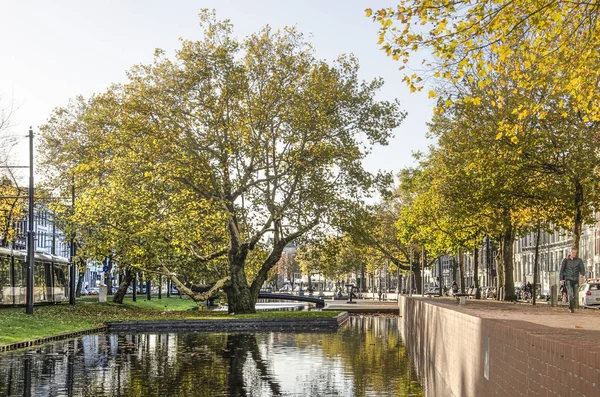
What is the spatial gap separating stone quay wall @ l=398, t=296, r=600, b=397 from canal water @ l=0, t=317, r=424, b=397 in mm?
707

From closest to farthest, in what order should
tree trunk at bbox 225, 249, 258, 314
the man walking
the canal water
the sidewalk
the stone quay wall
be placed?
the stone quay wall
the sidewalk
the canal water
the man walking
tree trunk at bbox 225, 249, 258, 314

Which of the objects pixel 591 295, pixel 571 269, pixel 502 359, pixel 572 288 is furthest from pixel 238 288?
pixel 502 359

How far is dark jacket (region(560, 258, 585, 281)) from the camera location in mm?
24875

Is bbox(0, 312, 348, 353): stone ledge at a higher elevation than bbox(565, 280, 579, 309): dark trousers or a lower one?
lower

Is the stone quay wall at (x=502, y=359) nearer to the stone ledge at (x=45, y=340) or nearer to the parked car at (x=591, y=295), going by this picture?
the stone ledge at (x=45, y=340)

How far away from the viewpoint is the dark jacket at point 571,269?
24.9m

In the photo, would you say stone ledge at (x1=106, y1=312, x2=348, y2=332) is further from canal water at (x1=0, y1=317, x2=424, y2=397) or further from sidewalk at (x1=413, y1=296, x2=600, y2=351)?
sidewalk at (x1=413, y1=296, x2=600, y2=351)

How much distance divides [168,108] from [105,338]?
13.4 meters

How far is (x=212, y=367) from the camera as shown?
20.0m

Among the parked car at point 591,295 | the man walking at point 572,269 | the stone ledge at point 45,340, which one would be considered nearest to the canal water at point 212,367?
the stone ledge at point 45,340

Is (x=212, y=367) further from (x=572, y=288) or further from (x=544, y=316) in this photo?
(x=572, y=288)

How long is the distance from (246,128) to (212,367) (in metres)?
22.3

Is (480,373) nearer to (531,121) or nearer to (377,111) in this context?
(531,121)

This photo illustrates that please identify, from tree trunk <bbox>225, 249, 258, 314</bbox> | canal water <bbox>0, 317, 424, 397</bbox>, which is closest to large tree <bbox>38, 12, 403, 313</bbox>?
tree trunk <bbox>225, 249, 258, 314</bbox>
